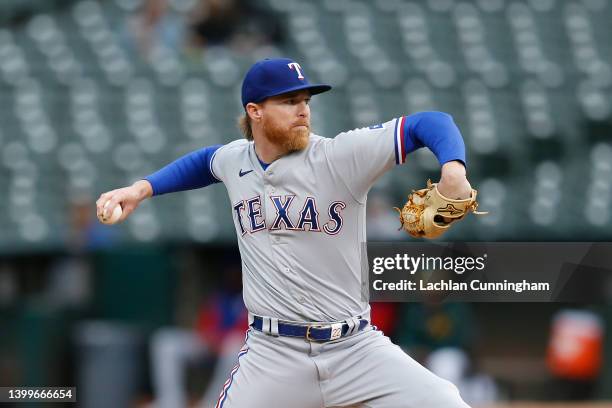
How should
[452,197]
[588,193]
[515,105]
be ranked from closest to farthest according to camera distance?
[452,197]
[588,193]
[515,105]

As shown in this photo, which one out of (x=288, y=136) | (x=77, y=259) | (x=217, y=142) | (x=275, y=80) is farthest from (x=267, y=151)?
(x=217, y=142)

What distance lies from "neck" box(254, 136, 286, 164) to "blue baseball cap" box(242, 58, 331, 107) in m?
0.15

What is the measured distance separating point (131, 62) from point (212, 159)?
5.26 metres

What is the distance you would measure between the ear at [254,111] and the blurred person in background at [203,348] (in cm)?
322

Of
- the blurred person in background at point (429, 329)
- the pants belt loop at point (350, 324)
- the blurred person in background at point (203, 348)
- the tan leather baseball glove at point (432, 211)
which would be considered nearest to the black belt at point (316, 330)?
the pants belt loop at point (350, 324)

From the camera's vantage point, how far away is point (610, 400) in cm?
700

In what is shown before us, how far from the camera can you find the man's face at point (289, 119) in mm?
3652

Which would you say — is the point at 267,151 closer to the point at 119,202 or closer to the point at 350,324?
the point at 119,202

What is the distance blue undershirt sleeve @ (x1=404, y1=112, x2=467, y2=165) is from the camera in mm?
3207

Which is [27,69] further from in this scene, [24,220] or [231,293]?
[231,293]

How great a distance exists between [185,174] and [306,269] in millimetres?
650

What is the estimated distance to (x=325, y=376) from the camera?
362cm

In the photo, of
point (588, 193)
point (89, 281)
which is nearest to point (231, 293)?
point (89, 281)

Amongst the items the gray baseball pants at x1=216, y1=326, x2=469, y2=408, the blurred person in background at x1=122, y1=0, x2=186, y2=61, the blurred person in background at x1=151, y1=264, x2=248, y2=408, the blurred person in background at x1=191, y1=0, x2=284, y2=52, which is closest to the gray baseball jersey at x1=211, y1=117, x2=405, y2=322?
the gray baseball pants at x1=216, y1=326, x2=469, y2=408
